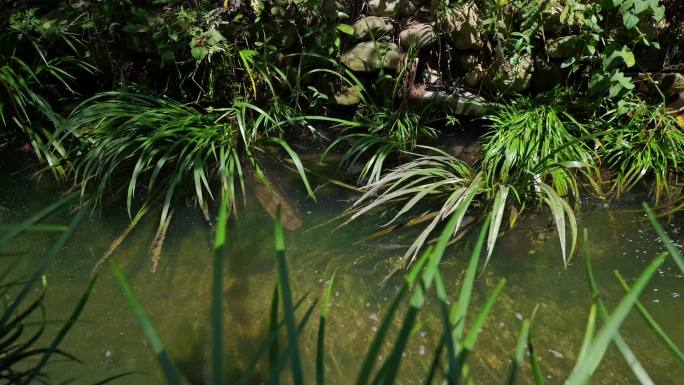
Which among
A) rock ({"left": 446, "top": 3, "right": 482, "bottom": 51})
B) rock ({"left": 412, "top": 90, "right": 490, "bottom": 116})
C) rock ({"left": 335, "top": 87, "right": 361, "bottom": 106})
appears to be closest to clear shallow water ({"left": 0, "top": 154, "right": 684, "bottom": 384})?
rock ({"left": 335, "top": 87, "right": 361, "bottom": 106})

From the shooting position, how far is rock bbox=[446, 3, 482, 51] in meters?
2.70

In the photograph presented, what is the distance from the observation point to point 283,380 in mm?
1628

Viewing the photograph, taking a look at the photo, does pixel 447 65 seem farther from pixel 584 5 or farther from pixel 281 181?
pixel 281 181

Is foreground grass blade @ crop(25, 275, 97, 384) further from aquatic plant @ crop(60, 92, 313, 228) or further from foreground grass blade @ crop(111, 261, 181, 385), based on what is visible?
aquatic plant @ crop(60, 92, 313, 228)

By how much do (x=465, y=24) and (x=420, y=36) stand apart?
229 millimetres

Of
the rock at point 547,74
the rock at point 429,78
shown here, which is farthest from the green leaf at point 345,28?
the rock at point 547,74

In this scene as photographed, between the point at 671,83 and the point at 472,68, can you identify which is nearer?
the point at 671,83

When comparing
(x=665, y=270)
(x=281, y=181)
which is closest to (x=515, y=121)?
(x=665, y=270)

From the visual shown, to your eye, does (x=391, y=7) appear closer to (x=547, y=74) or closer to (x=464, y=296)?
(x=547, y=74)

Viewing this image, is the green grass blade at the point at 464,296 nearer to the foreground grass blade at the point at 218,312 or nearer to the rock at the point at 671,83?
the foreground grass blade at the point at 218,312

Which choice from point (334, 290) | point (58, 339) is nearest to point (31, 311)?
point (58, 339)

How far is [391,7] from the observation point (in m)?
2.83

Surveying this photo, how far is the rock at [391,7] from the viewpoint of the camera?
2836 millimetres

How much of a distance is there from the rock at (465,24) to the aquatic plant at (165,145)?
1.00m
